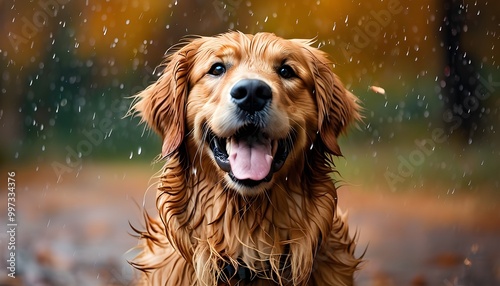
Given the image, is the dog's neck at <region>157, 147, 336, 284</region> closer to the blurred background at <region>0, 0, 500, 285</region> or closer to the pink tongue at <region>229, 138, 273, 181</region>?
the pink tongue at <region>229, 138, 273, 181</region>

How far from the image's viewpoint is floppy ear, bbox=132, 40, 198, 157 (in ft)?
11.2

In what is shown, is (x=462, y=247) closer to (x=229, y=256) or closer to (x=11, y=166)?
(x=229, y=256)

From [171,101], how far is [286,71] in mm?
582

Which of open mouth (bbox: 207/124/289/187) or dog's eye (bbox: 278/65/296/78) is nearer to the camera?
open mouth (bbox: 207/124/289/187)

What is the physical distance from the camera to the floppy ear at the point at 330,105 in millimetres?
3496

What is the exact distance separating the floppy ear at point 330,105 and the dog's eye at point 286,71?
0.16 metres

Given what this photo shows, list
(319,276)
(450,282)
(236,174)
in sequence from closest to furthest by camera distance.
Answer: (236,174) < (319,276) < (450,282)

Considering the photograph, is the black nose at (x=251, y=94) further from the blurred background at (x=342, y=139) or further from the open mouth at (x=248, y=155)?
the blurred background at (x=342, y=139)

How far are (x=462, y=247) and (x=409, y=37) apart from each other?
181 centimetres

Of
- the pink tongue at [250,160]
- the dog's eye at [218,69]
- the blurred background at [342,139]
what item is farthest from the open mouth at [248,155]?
the blurred background at [342,139]

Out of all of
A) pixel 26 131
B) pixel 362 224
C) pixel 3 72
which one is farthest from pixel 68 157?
pixel 362 224

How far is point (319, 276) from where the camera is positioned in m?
3.53

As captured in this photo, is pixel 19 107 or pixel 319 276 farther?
pixel 19 107

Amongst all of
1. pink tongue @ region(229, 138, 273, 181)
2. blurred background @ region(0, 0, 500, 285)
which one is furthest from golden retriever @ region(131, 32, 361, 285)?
blurred background @ region(0, 0, 500, 285)
